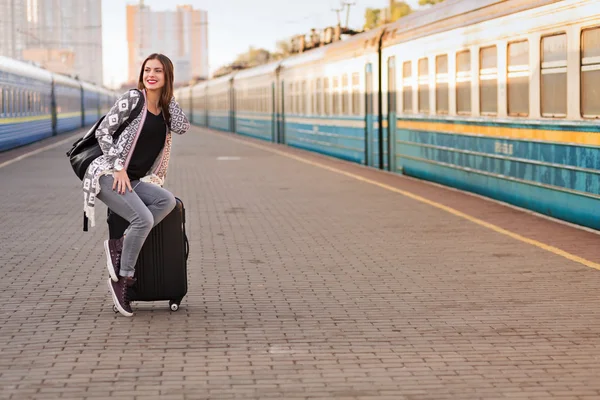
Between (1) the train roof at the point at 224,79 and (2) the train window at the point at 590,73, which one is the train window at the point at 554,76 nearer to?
(2) the train window at the point at 590,73

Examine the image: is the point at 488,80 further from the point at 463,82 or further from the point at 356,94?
the point at 356,94

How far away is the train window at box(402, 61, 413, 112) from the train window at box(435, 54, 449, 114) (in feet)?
5.98

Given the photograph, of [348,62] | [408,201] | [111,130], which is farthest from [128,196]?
[348,62]

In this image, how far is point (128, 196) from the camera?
782 cm

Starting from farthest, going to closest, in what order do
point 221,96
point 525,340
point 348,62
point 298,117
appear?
point 221,96, point 298,117, point 348,62, point 525,340

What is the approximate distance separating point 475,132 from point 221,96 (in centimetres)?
4807

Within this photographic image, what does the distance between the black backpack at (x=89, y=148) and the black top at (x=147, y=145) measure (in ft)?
0.33

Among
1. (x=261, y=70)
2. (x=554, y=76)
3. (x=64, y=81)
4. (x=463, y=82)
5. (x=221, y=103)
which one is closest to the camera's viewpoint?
(x=554, y=76)

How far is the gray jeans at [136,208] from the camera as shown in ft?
25.7

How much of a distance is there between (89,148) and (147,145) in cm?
41

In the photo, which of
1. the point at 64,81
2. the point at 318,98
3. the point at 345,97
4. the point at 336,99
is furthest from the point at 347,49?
the point at 64,81

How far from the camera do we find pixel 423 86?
2041cm

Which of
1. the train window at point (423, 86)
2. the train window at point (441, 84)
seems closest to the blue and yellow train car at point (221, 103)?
the train window at point (423, 86)

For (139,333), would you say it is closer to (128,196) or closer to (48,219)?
(128,196)
